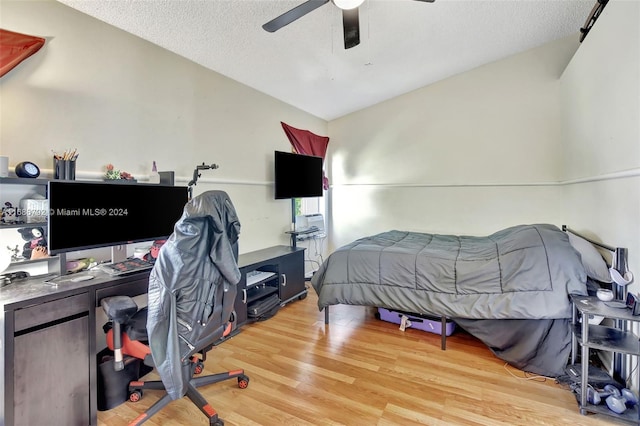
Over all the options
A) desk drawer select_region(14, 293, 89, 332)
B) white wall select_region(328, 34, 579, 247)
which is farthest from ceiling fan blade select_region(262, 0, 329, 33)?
white wall select_region(328, 34, 579, 247)

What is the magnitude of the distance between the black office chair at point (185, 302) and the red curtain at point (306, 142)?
253 cm

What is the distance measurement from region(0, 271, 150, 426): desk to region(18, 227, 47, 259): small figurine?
18 centimetres

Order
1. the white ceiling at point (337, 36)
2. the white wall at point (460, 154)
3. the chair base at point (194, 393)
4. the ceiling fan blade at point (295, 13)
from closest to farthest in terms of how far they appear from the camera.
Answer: the chair base at point (194, 393) → the ceiling fan blade at point (295, 13) → the white ceiling at point (337, 36) → the white wall at point (460, 154)

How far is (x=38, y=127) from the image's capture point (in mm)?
1809

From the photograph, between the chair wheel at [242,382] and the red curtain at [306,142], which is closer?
the chair wheel at [242,382]

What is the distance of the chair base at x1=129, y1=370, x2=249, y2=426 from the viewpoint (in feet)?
5.08

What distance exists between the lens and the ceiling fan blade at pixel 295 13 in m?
1.76

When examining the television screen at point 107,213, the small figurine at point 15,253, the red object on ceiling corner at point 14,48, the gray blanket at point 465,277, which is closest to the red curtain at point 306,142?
the gray blanket at point 465,277

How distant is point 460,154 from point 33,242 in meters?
4.29

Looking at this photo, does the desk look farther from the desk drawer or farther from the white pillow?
the white pillow

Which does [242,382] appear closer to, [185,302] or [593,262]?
[185,302]

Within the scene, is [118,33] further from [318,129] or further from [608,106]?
[608,106]

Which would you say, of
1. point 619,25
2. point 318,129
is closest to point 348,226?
point 318,129

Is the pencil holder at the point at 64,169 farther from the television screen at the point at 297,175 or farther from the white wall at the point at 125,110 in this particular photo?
the television screen at the point at 297,175
